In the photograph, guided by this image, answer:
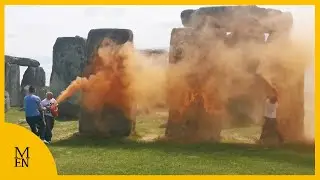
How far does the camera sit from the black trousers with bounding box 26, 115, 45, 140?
1777cm

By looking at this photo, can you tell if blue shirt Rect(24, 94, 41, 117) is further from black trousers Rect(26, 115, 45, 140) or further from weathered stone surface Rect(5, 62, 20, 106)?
weathered stone surface Rect(5, 62, 20, 106)

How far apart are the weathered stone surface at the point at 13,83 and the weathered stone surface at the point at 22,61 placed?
1.54 feet

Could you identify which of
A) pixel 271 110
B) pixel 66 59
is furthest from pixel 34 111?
pixel 66 59

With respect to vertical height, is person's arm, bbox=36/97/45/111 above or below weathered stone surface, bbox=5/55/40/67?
below

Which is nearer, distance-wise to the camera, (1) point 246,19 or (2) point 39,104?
(2) point 39,104

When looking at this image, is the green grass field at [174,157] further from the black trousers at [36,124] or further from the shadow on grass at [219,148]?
the black trousers at [36,124]

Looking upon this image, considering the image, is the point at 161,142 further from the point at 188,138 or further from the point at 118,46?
the point at 118,46

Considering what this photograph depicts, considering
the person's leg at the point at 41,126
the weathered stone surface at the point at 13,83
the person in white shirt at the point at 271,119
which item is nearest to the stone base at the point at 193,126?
the person in white shirt at the point at 271,119

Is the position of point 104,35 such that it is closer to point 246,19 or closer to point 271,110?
point 246,19

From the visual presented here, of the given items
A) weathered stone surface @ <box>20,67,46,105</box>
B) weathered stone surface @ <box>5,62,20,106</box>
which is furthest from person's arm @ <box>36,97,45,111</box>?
weathered stone surface @ <box>20,67,46,105</box>

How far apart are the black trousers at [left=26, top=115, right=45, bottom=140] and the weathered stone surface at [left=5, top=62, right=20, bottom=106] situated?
69.1 ft

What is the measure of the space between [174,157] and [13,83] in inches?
1033

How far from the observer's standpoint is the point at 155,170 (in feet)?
44.7

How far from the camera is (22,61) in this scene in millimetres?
41500
